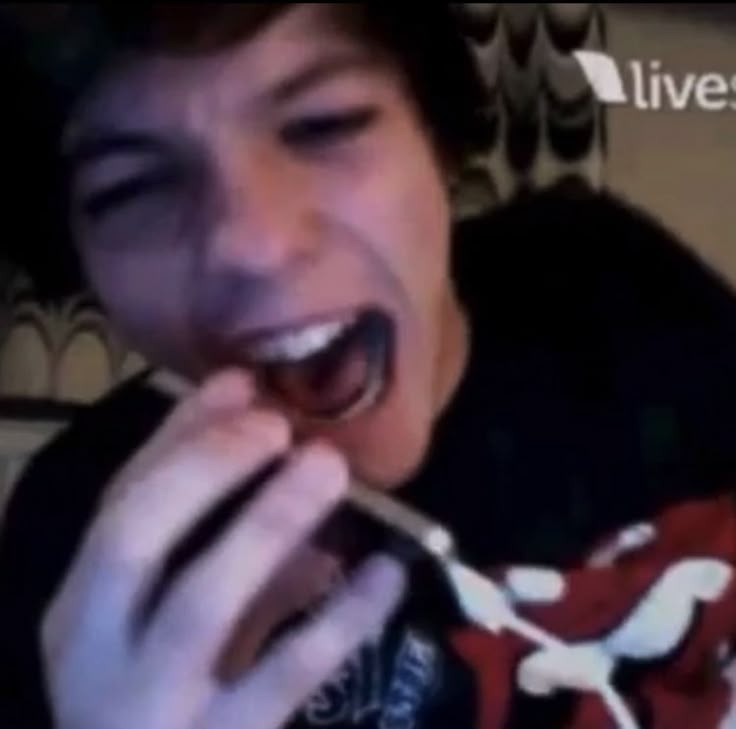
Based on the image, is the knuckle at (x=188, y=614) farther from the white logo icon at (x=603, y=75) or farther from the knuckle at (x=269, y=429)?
the white logo icon at (x=603, y=75)

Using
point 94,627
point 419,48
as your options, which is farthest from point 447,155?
point 94,627

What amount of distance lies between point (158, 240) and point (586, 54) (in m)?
0.10

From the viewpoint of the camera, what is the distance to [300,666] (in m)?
0.36

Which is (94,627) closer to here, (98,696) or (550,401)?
(98,696)

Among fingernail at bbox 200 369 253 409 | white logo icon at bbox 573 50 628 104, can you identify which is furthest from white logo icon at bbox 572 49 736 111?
fingernail at bbox 200 369 253 409

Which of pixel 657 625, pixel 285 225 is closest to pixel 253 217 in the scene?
pixel 285 225

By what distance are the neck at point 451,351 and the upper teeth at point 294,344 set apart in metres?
0.03

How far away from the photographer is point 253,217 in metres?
0.38

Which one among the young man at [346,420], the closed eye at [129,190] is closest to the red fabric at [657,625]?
the young man at [346,420]

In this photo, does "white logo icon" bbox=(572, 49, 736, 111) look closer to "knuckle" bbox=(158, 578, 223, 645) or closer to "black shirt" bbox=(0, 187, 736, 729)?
"black shirt" bbox=(0, 187, 736, 729)

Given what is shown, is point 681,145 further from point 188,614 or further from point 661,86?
point 188,614

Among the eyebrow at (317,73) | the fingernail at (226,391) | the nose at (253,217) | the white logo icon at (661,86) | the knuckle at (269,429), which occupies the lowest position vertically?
the knuckle at (269,429)

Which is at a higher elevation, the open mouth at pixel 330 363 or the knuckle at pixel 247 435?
the knuckle at pixel 247 435

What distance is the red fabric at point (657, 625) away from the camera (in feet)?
1.27
